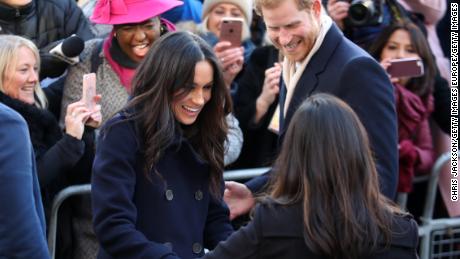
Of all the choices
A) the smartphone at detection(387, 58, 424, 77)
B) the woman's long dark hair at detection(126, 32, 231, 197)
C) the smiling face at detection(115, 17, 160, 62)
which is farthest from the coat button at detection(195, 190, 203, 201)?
the smartphone at detection(387, 58, 424, 77)

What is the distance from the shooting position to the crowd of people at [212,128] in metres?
2.75

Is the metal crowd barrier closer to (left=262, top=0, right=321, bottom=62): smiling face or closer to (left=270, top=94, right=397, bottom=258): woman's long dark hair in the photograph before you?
(left=262, top=0, right=321, bottom=62): smiling face

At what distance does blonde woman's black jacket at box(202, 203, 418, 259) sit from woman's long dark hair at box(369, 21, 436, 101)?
2946 millimetres

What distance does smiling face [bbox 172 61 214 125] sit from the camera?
3.46 m

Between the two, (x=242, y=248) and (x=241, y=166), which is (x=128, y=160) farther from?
(x=241, y=166)

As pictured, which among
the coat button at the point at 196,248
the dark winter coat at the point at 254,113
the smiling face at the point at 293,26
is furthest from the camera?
the dark winter coat at the point at 254,113

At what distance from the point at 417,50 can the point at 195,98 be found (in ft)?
8.43

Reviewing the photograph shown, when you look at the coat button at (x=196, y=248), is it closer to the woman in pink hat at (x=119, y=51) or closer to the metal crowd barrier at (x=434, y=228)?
the woman in pink hat at (x=119, y=51)

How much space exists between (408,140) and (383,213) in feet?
9.63

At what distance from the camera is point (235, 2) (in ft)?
19.1

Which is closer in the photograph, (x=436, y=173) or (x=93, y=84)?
(x=93, y=84)

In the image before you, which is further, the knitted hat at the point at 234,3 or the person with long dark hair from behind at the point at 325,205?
the knitted hat at the point at 234,3

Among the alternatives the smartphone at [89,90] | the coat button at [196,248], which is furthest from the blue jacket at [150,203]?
the smartphone at [89,90]

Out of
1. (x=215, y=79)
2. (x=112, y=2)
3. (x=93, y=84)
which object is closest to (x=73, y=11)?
(x=112, y=2)
